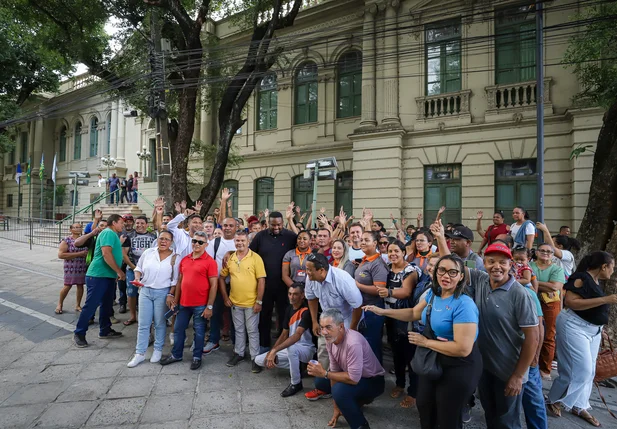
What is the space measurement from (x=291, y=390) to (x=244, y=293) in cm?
136

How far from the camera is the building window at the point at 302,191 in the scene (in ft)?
55.1

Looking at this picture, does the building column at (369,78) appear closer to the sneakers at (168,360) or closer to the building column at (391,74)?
the building column at (391,74)

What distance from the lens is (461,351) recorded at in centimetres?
261

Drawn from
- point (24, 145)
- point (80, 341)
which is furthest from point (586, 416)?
Answer: point (24, 145)

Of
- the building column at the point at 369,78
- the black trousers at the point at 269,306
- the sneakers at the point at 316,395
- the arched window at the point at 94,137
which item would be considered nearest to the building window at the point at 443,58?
the building column at the point at 369,78

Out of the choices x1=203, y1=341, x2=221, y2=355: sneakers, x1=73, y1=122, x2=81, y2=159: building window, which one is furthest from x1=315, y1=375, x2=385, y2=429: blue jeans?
x1=73, y1=122, x2=81, y2=159: building window

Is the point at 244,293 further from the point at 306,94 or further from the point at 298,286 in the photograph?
the point at 306,94

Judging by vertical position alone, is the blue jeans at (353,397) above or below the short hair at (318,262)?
below

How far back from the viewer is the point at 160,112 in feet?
28.6

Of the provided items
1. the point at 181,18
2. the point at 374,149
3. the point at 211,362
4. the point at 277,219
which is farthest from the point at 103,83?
the point at 211,362

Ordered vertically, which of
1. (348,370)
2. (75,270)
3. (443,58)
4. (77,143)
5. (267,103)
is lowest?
(348,370)

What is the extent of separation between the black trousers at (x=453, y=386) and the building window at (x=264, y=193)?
50.8 ft

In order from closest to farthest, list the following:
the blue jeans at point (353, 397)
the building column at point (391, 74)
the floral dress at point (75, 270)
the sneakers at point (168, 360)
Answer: the blue jeans at point (353, 397)
the sneakers at point (168, 360)
the floral dress at point (75, 270)
the building column at point (391, 74)

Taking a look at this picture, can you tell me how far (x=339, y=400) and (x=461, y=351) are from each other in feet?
4.14
